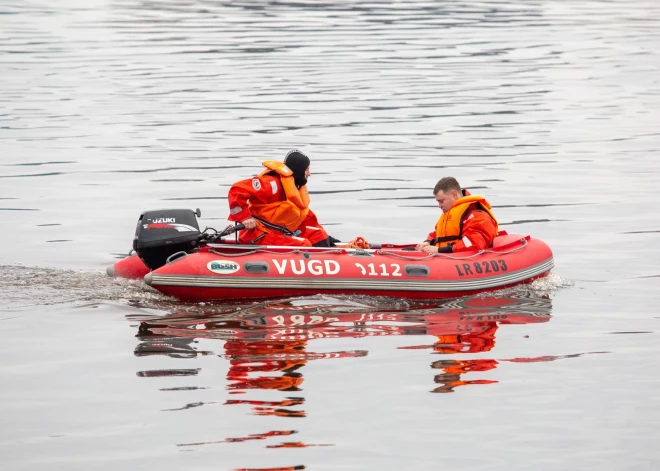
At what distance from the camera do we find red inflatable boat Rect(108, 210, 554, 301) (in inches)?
390

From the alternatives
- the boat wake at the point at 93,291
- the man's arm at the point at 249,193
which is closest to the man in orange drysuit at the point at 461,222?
the boat wake at the point at 93,291

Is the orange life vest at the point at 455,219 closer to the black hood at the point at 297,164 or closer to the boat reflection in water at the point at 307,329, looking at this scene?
the boat reflection in water at the point at 307,329

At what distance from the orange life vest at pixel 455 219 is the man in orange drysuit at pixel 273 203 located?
1.22m

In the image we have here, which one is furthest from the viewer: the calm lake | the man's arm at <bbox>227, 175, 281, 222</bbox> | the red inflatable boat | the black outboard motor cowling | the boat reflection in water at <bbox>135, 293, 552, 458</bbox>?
the man's arm at <bbox>227, 175, 281, 222</bbox>

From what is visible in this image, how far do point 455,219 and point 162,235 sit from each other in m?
2.64

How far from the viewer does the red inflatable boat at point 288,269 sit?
991 centimetres

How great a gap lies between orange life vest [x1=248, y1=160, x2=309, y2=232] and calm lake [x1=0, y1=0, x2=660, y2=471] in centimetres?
85

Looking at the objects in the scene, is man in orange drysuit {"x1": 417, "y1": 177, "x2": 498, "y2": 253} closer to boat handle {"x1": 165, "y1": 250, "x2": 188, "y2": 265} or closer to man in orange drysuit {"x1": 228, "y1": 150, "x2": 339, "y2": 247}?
man in orange drysuit {"x1": 228, "y1": 150, "x2": 339, "y2": 247}

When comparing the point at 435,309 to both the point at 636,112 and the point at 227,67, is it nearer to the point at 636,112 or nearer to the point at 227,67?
the point at 636,112

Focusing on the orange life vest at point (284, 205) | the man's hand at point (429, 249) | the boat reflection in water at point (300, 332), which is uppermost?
the orange life vest at point (284, 205)

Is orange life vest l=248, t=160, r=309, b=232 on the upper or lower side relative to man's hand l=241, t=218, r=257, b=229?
upper

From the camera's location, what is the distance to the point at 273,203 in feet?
33.9

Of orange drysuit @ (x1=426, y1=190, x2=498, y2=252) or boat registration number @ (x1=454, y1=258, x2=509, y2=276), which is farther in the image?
orange drysuit @ (x1=426, y1=190, x2=498, y2=252)

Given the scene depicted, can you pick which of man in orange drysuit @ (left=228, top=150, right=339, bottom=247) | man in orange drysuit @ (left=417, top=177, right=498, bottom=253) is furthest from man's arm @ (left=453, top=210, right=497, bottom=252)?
man in orange drysuit @ (left=228, top=150, right=339, bottom=247)
